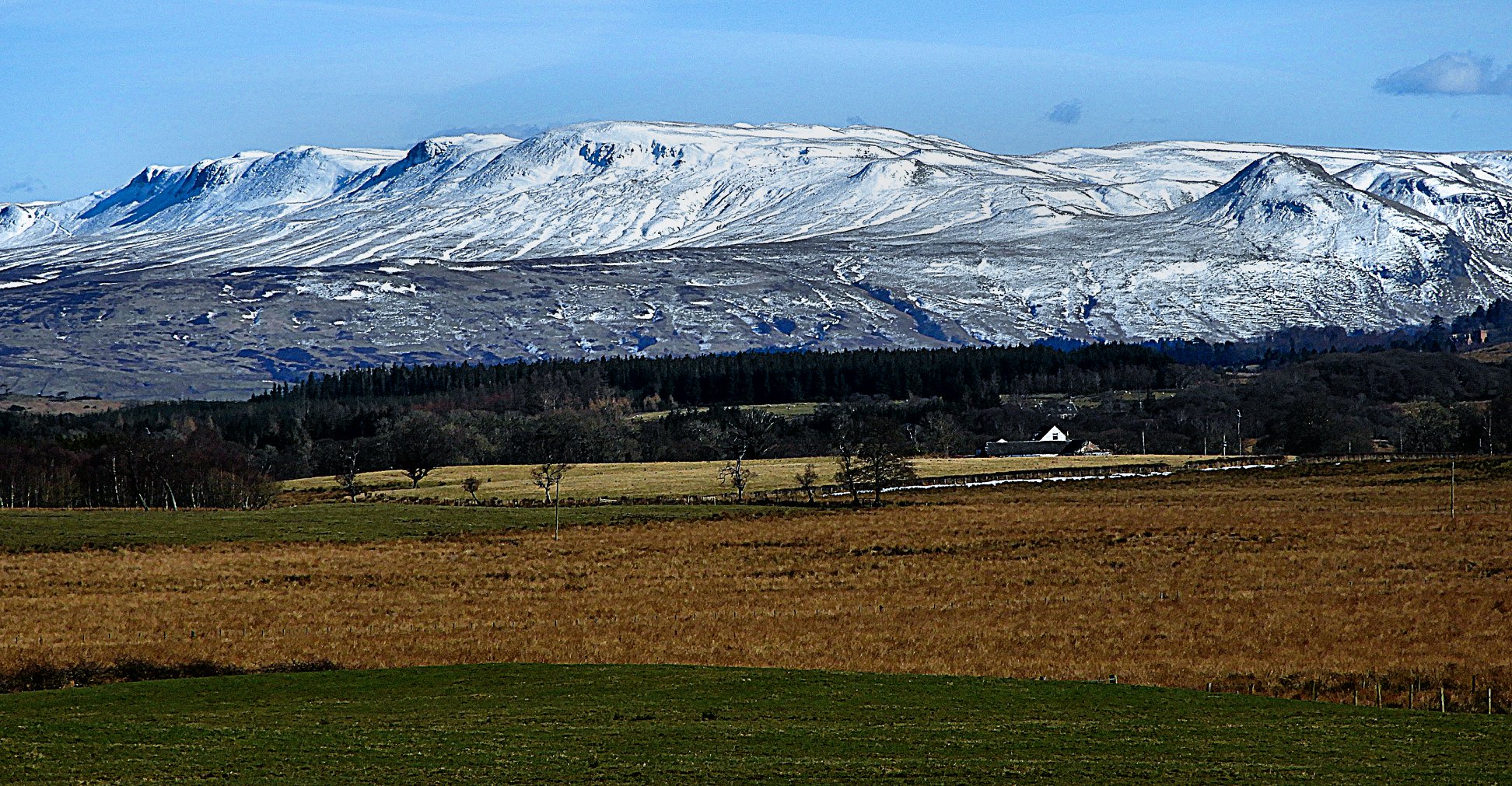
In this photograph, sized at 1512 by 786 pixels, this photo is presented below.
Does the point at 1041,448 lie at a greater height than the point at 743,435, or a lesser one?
lesser

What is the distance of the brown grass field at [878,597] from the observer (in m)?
36.9

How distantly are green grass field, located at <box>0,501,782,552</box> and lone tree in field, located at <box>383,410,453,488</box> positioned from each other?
30.1 m

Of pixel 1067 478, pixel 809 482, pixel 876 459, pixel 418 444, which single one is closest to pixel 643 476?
pixel 418 444

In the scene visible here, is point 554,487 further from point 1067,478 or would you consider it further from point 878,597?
point 878,597

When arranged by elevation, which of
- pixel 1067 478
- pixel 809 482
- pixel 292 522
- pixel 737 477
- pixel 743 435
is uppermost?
pixel 743 435

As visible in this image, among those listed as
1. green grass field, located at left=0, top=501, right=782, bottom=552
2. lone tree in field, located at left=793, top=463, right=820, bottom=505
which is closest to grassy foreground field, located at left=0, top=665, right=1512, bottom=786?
green grass field, located at left=0, top=501, right=782, bottom=552

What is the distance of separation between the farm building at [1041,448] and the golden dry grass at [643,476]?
1187cm

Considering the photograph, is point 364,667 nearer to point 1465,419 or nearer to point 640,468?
point 640,468

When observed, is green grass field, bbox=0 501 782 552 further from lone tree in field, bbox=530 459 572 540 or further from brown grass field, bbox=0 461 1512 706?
brown grass field, bbox=0 461 1512 706

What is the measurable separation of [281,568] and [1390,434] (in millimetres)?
132214

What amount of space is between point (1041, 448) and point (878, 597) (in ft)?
361

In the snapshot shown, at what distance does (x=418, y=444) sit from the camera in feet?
431

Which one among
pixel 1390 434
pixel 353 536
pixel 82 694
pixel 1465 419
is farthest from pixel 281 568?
pixel 1390 434

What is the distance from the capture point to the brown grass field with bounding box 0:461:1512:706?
121 ft
